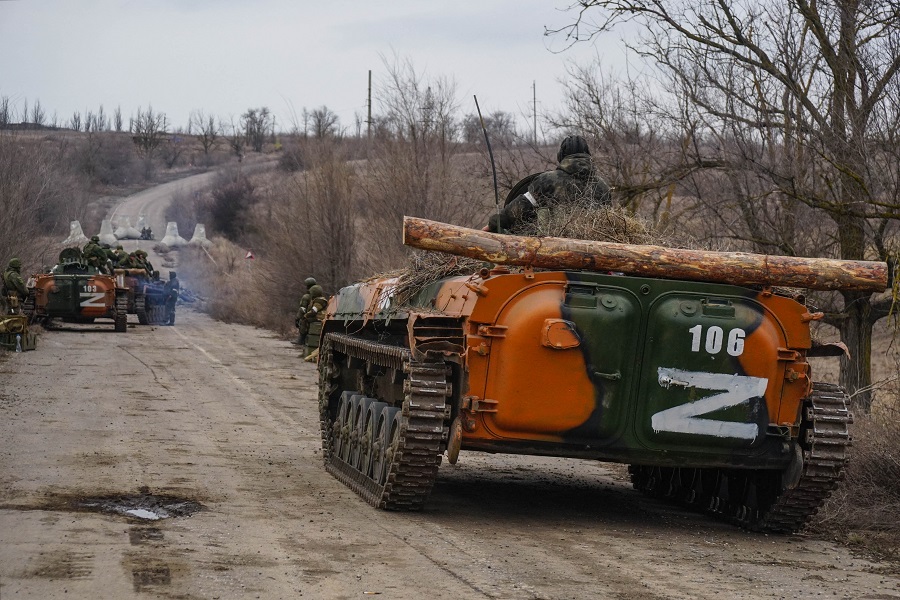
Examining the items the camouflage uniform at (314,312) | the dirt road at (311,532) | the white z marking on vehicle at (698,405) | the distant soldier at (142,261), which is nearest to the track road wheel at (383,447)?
the dirt road at (311,532)

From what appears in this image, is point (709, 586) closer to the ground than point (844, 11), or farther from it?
closer to the ground

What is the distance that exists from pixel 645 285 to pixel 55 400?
9.63m

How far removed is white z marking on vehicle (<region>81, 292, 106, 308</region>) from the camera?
2953cm

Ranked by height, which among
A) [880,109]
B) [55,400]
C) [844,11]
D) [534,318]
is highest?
[844,11]

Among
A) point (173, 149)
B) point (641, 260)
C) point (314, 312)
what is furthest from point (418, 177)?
point (173, 149)

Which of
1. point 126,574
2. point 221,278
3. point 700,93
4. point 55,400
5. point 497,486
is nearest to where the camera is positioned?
point 126,574

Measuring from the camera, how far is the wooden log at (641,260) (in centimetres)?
798

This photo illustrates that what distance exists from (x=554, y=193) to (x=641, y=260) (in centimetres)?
190

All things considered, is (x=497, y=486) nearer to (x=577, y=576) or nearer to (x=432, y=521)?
(x=432, y=521)

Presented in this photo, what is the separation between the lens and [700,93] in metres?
13.7

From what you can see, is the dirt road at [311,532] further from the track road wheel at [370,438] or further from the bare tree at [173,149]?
the bare tree at [173,149]

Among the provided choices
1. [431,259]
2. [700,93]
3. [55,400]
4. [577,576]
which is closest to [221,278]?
[55,400]

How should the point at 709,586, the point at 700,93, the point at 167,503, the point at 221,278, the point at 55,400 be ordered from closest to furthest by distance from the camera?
1. the point at 709,586
2. the point at 167,503
3. the point at 700,93
4. the point at 55,400
5. the point at 221,278

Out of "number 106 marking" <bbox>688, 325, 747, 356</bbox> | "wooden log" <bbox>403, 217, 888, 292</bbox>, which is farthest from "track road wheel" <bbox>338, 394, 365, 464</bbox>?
"number 106 marking" <bbox>688, 325, 747, 356</bbox>
